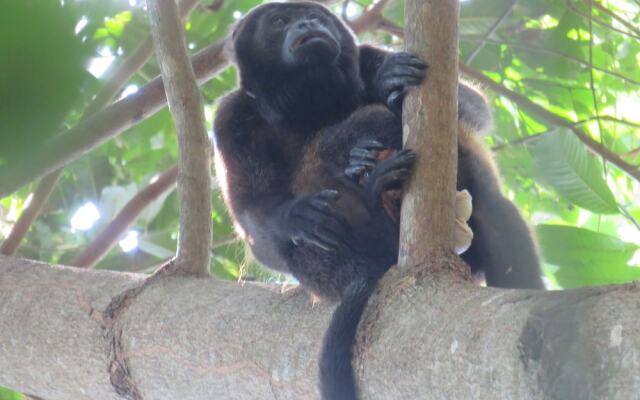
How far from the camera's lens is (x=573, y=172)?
250 cm

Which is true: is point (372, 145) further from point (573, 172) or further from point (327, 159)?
point (573, 172)

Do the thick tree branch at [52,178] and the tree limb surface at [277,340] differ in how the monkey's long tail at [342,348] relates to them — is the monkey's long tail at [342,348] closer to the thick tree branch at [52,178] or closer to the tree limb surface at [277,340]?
the tree limb surface at [277,340]

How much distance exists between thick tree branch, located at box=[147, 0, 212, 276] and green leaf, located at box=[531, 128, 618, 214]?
1135 mm

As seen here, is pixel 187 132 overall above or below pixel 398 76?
above

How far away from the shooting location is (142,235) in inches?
144

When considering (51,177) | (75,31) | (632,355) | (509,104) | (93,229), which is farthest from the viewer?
(509,104)

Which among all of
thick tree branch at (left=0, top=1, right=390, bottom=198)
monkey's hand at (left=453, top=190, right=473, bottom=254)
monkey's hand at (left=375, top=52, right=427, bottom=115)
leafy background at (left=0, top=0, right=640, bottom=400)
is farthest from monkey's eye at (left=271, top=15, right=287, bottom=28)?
Result: monkey's hand at (left=453, top=190, right=473, bottom=254)

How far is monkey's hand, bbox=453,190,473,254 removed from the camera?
6.93ft

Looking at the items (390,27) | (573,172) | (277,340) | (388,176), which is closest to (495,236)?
(573,172)

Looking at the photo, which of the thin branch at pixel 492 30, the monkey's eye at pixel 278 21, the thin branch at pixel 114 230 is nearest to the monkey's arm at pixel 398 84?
the monkey's eye at pixel 278 21

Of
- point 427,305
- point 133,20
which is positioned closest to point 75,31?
point 427,305

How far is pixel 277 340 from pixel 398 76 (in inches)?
30.2

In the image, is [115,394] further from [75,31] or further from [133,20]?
[133,20]

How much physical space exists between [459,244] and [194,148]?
2.86 feet
